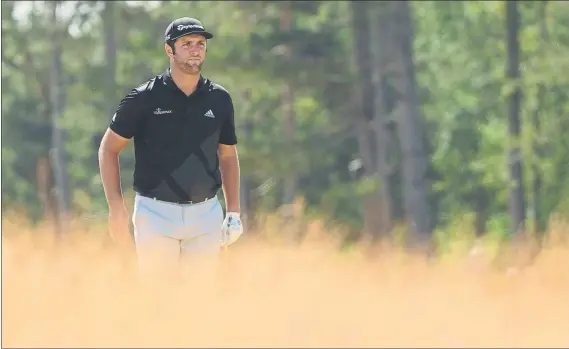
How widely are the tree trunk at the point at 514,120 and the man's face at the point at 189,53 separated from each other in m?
17.4

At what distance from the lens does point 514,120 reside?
25000 millimetres

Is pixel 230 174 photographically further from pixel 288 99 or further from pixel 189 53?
pixel 288 99

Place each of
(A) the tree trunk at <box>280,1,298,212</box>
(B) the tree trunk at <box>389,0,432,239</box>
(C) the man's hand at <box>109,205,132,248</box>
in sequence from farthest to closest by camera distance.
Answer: (A) the tree trunk at <box>280,1,298,212</box> < (B) the tree trunk at <box>389,0,432,239</box> < (C) the man's hand at <box>109,205,132,248</box>

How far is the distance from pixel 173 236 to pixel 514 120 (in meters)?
19.3

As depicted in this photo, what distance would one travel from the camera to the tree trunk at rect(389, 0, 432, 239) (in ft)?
66.9

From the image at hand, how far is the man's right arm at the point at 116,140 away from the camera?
21.2 ft

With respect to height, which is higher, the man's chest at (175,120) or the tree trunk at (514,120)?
the tree trunk at (514,120)

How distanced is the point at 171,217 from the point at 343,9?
81.6ft

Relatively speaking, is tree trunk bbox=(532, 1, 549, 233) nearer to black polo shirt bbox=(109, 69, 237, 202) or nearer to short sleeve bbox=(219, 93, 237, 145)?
short sleeve bbox=(219, 93, 237, 145)

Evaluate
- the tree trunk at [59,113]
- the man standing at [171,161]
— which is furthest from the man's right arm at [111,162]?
the tree trunk at [59,113]

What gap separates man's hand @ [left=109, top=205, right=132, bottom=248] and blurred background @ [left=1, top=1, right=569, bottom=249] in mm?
4839

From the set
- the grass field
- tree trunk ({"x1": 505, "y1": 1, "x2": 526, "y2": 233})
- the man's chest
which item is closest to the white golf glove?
the grass field

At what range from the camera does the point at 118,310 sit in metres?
5.68

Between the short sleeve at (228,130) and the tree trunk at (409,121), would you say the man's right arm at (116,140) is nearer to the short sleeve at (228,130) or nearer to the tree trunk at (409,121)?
the short sleeve at (228,130)
